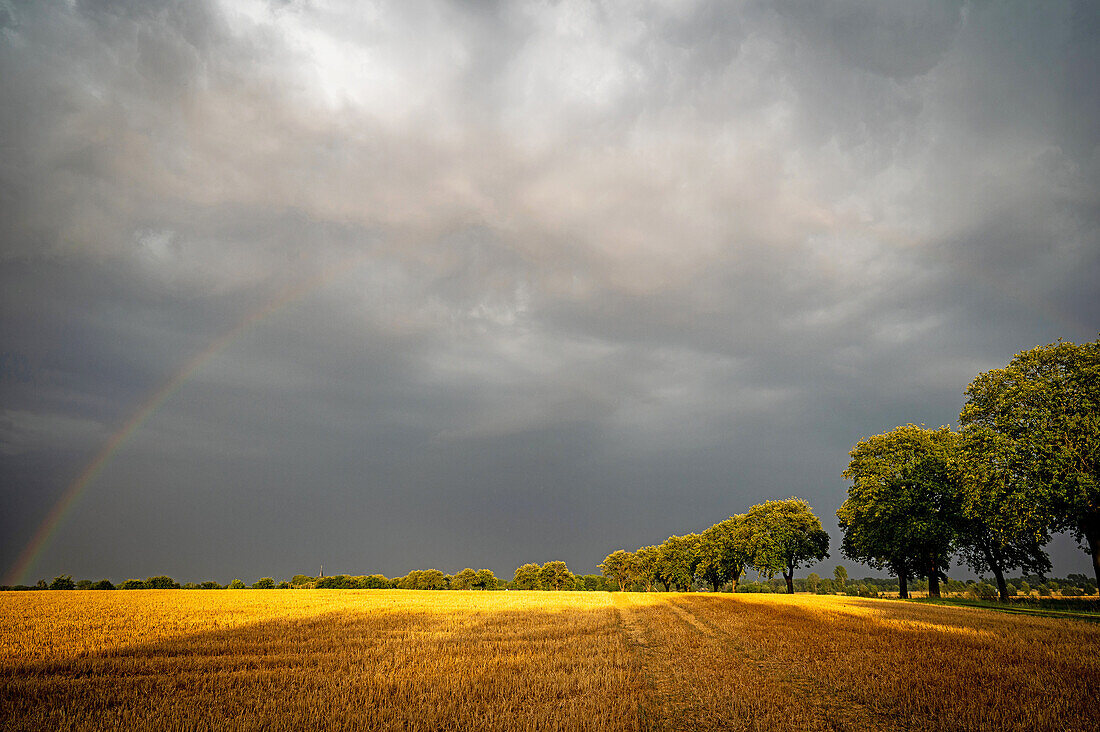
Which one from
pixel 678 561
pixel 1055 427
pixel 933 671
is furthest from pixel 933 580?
pixel 678 561

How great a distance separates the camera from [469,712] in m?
10.5

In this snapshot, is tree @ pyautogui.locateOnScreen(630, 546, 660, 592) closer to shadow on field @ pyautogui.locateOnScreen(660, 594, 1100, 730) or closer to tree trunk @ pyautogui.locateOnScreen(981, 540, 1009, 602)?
tree trunk @ pyautogui.locateOnScreen(981, 540, 1009, 602)

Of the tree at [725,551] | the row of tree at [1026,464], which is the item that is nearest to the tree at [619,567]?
the tree at [725,551]

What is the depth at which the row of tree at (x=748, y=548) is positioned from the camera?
84.6 metres

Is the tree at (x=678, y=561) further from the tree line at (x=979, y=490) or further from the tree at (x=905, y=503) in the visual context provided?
the tree at (x=905, y=503)

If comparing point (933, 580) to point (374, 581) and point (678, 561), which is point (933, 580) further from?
point (374, 581)

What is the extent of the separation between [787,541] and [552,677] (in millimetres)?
83845

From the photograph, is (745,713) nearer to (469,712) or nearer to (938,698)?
(938,698)

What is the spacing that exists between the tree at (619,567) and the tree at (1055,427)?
140768 mm

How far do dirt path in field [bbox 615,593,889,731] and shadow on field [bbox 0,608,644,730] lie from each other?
0.77 meters

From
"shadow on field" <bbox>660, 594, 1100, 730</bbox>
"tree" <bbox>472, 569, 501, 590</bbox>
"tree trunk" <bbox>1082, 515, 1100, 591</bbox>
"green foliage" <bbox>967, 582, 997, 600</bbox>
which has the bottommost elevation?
"tree" <bbox>472, 569, 501, 590</bbox>

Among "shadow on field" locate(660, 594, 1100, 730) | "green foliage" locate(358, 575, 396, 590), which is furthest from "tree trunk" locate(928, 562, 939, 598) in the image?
"green foliage" locate(358, 575, 396, 590)

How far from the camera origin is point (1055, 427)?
32156 millimetres

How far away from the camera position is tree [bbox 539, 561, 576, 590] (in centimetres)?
19100
